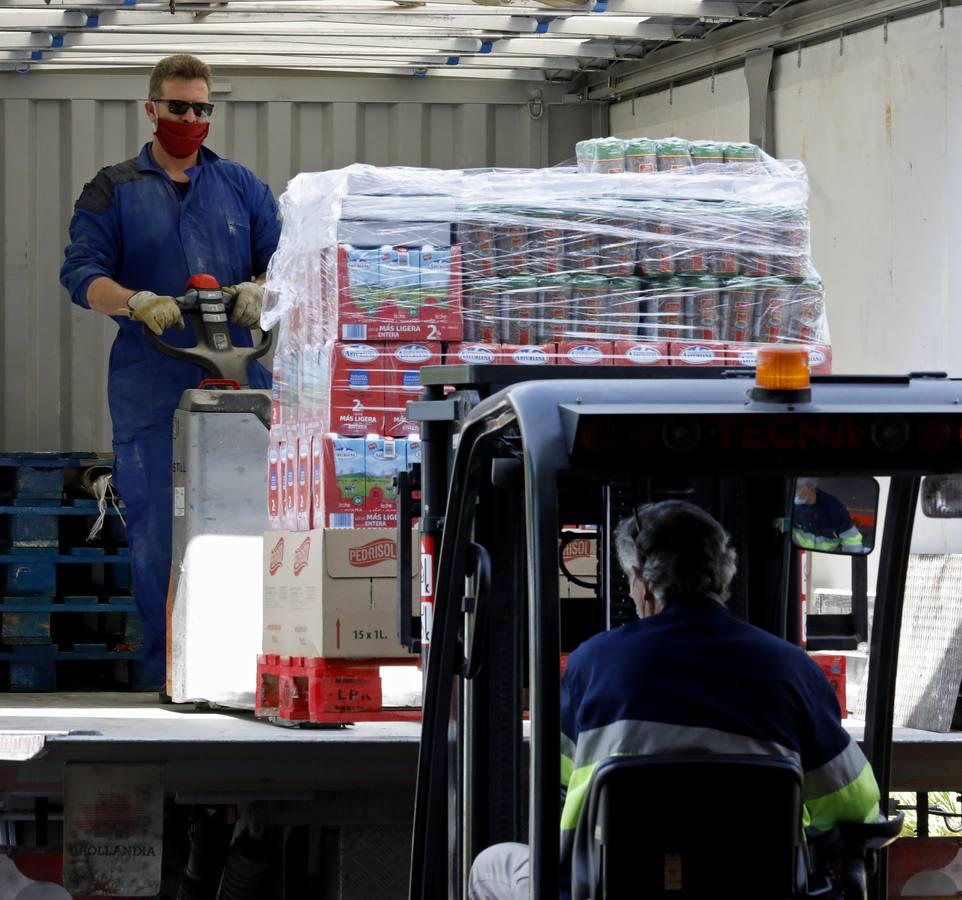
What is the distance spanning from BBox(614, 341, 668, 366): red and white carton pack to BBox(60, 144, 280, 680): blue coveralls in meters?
2.13

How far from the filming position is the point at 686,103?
10172mm

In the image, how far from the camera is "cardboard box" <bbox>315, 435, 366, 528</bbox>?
18.9 feet

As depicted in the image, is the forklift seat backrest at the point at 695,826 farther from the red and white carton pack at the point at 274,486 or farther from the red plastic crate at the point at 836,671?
the red and white carton pack at the point at 274,486

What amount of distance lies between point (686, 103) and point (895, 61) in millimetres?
2053

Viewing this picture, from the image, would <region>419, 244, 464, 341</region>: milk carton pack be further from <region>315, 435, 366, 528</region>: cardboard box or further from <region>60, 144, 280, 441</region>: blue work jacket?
<region>60, 144, 280, 441</region>: blue work jacket

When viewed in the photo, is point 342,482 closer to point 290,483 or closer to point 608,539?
point 290,483

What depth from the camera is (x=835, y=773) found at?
3326 millimetres

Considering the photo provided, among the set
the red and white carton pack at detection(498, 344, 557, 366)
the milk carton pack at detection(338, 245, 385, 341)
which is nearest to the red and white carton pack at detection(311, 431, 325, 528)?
the milk carton pack at detection(338, 245, 385, 341)

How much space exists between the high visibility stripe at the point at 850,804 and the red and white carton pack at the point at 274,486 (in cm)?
328

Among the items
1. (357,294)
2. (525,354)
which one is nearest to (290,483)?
(357,294)

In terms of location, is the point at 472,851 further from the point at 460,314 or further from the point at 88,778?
the point at 460,314

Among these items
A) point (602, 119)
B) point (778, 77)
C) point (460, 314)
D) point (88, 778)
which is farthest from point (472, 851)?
point (602, 119)

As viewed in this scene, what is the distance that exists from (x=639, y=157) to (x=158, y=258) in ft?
7.57

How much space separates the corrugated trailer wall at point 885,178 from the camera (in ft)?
25.9
